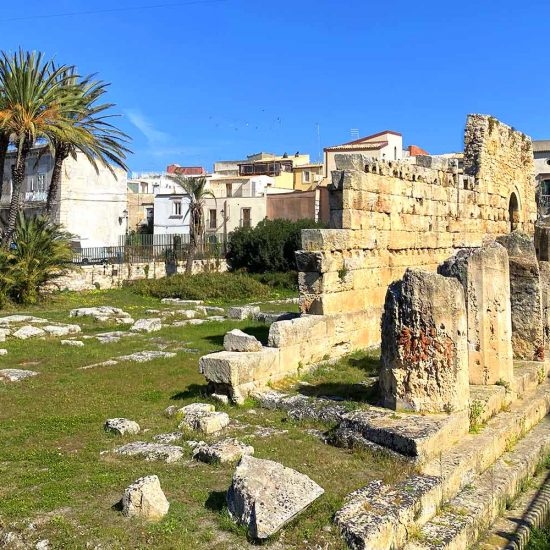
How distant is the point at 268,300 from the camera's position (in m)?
24.4

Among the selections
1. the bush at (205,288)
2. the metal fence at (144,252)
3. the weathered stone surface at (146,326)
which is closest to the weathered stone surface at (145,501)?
the weathered stone surface at (146,326)

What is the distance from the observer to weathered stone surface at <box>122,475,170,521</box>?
4.93 m

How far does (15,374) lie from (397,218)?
847 cm

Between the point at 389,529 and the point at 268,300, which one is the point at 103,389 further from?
the point at 268,300

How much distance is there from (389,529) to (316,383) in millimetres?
4809

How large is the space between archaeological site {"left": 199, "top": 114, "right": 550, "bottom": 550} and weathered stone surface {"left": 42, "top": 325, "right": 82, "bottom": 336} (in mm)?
6957

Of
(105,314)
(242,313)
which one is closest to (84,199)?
(105,314)

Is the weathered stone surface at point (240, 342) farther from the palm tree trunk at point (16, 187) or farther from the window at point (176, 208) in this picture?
the window at point (176, 208)

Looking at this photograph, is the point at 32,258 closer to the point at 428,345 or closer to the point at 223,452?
the point at 223,452

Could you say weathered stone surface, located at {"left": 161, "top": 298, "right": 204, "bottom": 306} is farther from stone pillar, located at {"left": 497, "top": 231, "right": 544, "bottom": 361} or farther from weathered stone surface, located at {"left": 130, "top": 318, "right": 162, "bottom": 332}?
stone pillar, located at {"left": 497, "top": 231, "right": 544, "bottom": 361}

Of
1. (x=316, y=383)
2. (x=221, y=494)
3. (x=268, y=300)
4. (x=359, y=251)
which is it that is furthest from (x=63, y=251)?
(x=221, y=494)

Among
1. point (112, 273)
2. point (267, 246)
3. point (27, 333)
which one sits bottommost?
point (27, 333)

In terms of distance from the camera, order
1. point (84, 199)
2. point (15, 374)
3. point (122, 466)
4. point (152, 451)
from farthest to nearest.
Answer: point (84, 199) → point (15, 374) → point (152, 451) → point (122, 466)

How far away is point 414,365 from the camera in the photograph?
6.84m
